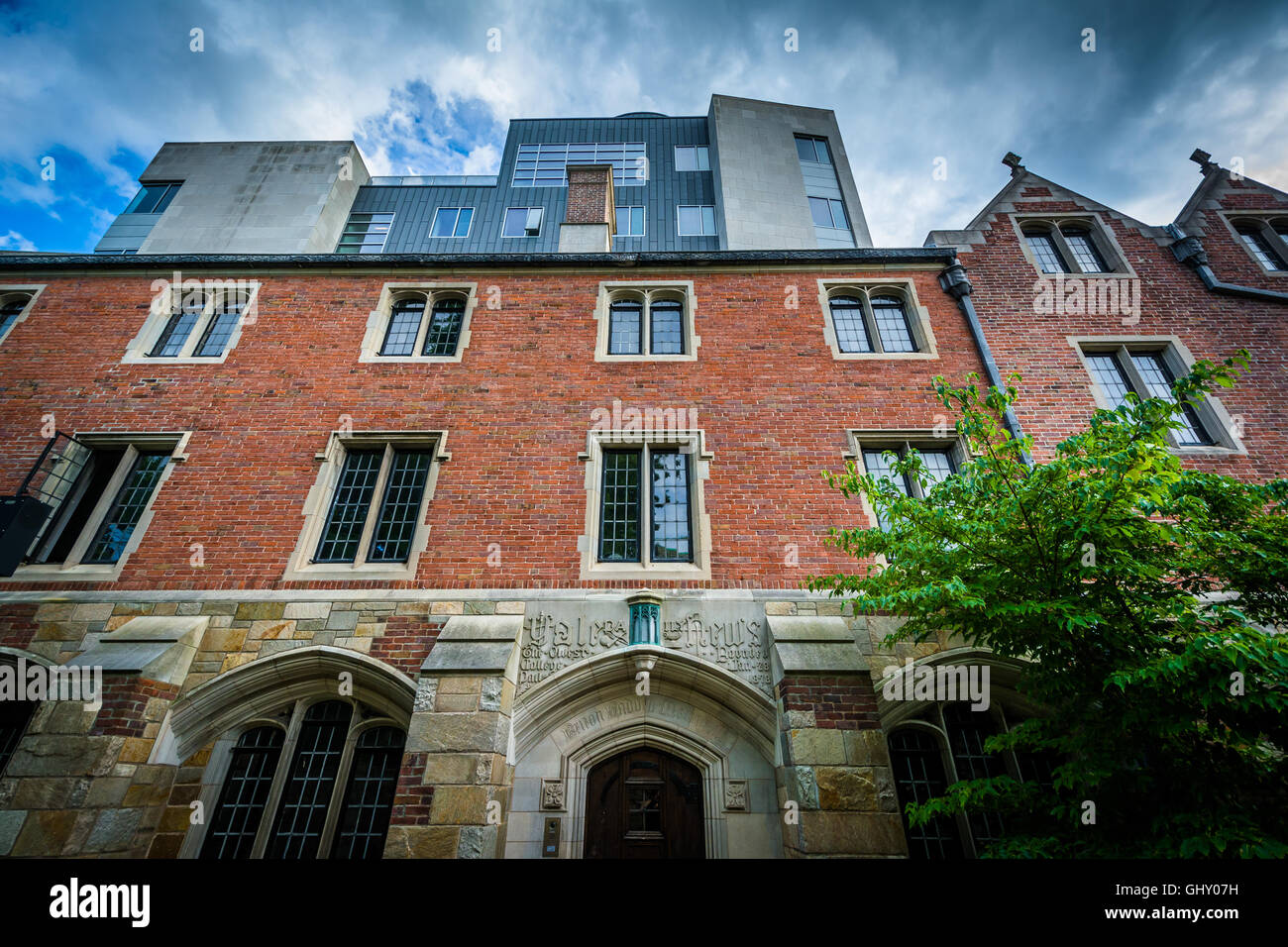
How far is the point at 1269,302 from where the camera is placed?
927 centimetres

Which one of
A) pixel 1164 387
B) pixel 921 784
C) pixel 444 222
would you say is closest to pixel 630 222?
pixel 444 222

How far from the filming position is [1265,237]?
33.7 ft

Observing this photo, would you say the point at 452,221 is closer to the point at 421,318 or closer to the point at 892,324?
the point at 421,318

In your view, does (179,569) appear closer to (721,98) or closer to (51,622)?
(51,622)

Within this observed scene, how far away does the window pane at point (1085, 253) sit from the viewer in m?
10.0

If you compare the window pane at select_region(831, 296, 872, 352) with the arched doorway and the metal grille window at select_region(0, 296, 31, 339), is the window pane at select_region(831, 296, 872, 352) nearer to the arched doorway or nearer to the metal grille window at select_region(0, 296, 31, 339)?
the arched doorway

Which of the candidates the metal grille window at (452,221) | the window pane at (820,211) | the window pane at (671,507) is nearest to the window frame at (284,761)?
the window pane at (671,507)

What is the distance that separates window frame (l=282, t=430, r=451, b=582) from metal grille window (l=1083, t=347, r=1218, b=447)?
1086 cm

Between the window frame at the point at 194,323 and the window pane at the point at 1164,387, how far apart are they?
15.5 metres

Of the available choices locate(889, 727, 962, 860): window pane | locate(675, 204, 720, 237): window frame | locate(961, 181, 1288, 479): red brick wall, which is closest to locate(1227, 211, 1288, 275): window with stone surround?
locate(961, 181, 1288, 479): red brick wall
